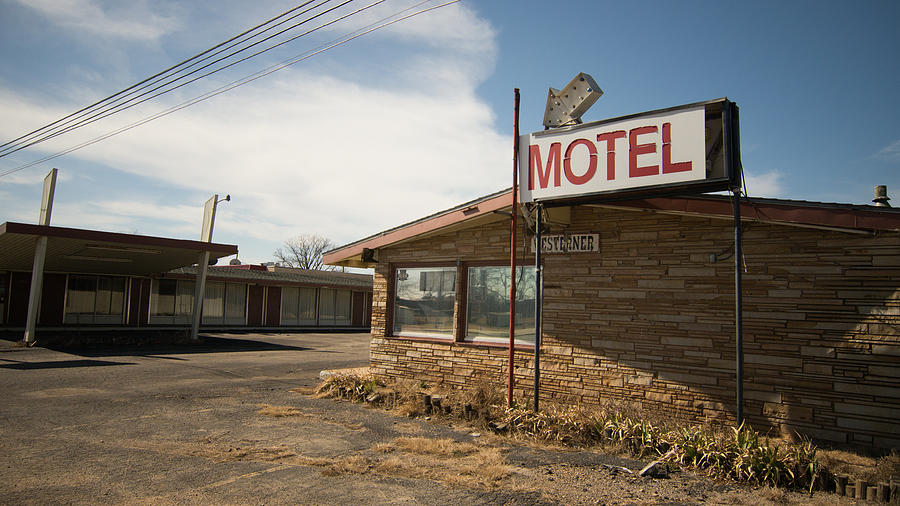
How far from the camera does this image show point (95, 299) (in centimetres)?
2439

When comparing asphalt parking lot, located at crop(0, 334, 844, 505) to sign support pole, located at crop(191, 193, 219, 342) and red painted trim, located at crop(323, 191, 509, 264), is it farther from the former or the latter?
sign support pole, located at crop(191, 193, 219, 342)

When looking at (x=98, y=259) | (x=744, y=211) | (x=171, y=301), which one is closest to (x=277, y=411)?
(x=744, y=211)

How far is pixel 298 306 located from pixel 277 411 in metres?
24.0

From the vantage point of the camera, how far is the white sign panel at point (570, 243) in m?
8.31

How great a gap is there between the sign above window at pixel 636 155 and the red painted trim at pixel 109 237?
14.6 meters

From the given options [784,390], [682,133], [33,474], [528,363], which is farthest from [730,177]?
[33,474]

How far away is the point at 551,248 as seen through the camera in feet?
28.5

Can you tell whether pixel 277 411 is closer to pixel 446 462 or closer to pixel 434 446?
pixel 434 446

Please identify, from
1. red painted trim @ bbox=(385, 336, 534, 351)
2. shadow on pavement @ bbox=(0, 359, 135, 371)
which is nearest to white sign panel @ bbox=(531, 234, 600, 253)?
red painted trim @ bbox=(385, 336, 534, 351)

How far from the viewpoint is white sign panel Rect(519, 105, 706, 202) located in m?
6.42

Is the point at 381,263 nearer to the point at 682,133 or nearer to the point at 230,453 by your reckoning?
the point at 230,453

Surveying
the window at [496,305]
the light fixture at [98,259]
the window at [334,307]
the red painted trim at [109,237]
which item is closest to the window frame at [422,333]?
the window at [496,305]

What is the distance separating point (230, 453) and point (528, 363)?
174 inches

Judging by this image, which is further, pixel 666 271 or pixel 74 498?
pixel 666 271
